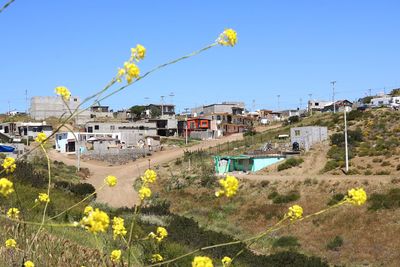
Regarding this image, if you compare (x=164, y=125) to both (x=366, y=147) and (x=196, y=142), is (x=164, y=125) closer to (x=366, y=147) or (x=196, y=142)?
(x=196, y=142)

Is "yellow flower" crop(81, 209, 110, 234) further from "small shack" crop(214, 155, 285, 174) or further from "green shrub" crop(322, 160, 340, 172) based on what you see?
"small shack" crop(214, 155, 285, 174)

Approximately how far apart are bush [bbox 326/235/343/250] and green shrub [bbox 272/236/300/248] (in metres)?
1.73

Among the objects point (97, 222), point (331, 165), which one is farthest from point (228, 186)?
point (331, 165)

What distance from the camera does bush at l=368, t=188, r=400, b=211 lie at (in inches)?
1302

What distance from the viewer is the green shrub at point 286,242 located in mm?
28047

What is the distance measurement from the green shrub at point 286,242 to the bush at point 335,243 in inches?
68.0

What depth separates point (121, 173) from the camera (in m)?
57.9

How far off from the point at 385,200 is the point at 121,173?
1262 inches

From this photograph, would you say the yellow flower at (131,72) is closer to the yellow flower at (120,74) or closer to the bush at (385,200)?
the yellow flower at (120,74)

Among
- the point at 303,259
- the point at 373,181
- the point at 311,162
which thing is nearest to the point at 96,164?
the point at 311,162

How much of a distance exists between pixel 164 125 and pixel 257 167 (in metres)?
49.7

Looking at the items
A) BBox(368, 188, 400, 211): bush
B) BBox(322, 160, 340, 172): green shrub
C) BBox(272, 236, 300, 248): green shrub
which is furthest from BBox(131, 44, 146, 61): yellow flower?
BBox(322, 160, 340, 172): green shrub

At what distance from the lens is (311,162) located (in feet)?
173

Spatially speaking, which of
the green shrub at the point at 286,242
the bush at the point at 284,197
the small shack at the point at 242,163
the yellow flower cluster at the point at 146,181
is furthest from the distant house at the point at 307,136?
the yellow flower cluster at the point at 146,181
